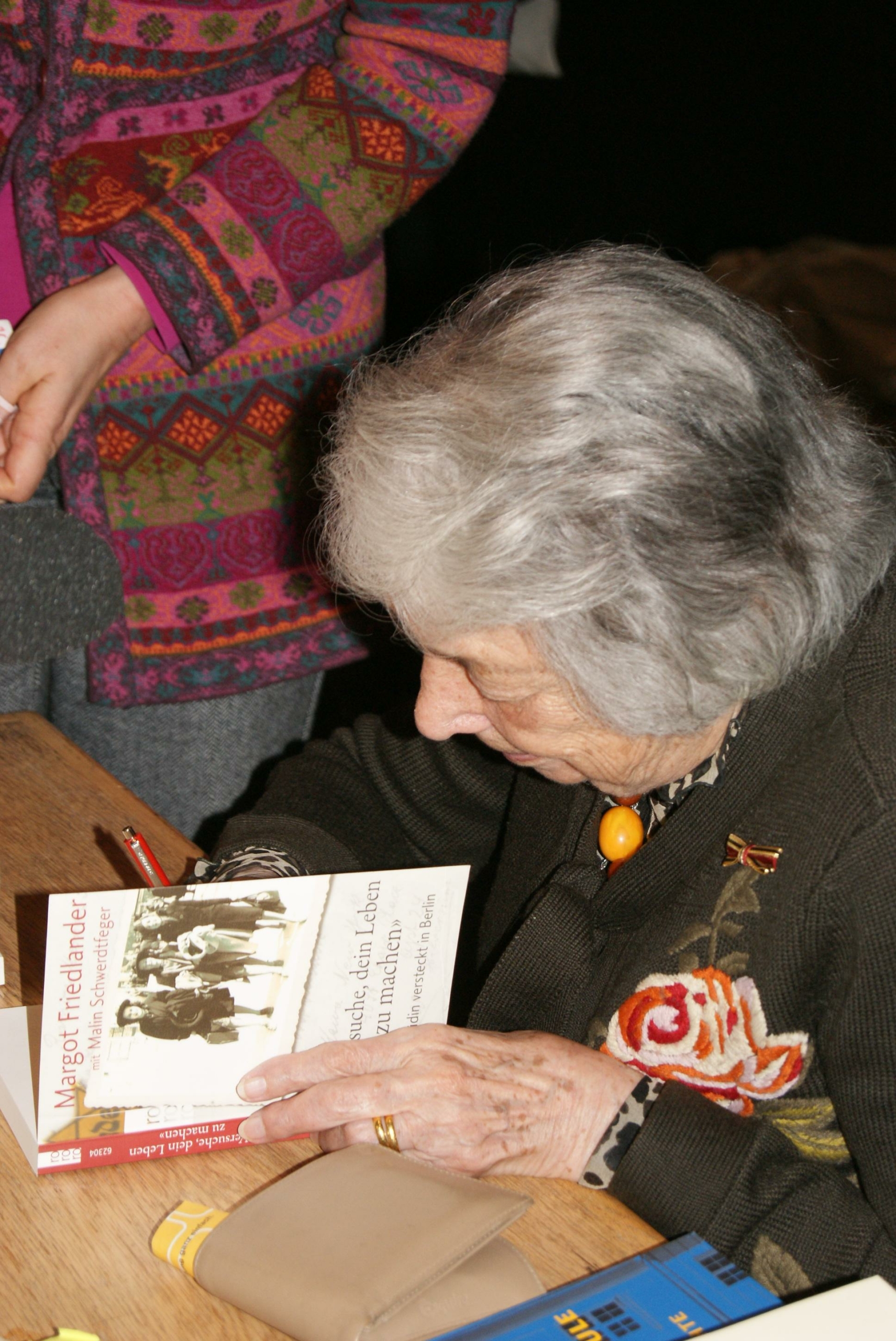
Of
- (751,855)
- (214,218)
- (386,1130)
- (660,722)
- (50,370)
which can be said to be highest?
(214,218)

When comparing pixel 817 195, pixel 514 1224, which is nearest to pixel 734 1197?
pixel 514 1224

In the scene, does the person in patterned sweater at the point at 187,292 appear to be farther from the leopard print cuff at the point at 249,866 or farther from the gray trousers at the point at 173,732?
the leopard print cuff at the point at 249,866

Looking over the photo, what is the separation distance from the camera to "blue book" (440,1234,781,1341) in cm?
65

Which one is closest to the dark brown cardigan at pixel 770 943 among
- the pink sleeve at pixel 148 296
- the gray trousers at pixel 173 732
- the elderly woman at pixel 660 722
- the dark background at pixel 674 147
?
the elderly woman at pixel 660 722

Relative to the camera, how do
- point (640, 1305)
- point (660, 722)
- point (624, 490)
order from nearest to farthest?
point (640, 1305)
point (624, 490)
point (660, 722)

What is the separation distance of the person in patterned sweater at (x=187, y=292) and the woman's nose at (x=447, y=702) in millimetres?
413

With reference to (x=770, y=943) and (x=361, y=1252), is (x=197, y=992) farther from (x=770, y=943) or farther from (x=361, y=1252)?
(x=770, y=943)

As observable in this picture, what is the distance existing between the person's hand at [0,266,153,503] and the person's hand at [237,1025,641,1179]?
57 centimetres

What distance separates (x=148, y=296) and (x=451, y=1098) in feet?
2.48

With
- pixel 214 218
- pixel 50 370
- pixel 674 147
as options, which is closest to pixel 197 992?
pixel 50 370

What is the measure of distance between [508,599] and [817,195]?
366 centimetres

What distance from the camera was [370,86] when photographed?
1.21 metres

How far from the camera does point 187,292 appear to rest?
1.16 metres

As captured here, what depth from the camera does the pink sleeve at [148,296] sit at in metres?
1.15
